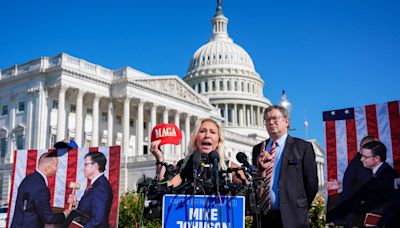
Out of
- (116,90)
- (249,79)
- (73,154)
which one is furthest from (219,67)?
(73,154)

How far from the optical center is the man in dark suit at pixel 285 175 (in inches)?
225

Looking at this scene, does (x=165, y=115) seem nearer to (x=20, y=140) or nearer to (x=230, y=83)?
(x=20, y=140)

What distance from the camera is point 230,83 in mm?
107750

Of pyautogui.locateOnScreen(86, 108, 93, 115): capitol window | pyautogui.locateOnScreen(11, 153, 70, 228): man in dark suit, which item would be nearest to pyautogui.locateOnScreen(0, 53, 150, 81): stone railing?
pyautogui.locateOnScreen(86, 108, 93, 115): capitol window

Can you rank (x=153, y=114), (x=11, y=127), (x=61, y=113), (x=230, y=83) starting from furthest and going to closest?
1. (x=230, y=83)
2. (x=153, y=114)
3. (x=11, y=127)
4. (x=61, y=113)

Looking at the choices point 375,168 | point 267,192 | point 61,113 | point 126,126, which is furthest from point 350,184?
point 126,126

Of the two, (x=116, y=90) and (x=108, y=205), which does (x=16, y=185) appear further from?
(x=116, y=90)

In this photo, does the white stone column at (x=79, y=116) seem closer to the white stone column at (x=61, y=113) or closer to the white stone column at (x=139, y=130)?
the white stone column at (x=61, y=113)

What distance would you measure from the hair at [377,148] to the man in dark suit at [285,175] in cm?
420

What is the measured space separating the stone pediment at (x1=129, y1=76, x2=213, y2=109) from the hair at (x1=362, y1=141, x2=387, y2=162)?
46981mm

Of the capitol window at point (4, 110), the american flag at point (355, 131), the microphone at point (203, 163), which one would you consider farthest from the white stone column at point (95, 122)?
the microphone at point (203, 163)

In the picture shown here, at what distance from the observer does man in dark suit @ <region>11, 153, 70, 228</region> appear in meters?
9.09

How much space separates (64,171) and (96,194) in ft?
3.51

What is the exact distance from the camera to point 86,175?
976 centimetres
